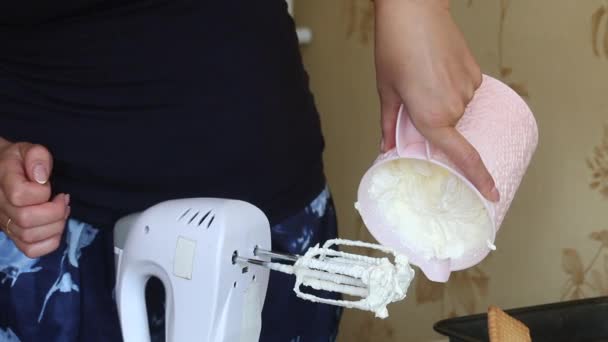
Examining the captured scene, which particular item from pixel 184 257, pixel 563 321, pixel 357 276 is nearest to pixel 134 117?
pixel 184 257

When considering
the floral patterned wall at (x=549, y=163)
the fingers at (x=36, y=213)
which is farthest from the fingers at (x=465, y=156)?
the floral patterned wall at (x=549, y=163)

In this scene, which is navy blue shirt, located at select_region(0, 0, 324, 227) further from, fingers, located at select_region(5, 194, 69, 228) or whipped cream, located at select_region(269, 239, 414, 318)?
whipped cream, located at select_region(269, 239, 414, 318)

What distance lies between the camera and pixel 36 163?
49cm

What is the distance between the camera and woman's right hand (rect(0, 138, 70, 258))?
49 centimetres

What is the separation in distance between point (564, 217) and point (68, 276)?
0.70m

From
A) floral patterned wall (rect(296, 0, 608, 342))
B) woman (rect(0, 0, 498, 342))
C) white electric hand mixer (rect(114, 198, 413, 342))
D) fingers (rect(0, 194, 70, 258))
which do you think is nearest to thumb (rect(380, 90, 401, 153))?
woman (rect(0, 0, 498, 342))

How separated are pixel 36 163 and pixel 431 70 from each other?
303 millimetres

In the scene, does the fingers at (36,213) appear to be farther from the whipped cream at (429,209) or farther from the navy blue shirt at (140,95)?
the whipped cream at (429,209)

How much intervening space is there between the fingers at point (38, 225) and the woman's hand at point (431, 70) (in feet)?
0.91

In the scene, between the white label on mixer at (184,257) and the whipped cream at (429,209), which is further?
the whipped cream at (429,209)

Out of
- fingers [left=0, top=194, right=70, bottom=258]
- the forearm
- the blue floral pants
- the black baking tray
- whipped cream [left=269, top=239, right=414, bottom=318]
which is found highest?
the forearm

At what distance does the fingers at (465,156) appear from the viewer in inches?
19.6

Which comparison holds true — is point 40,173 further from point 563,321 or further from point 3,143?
point 563,321

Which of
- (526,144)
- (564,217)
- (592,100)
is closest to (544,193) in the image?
(564,217)
